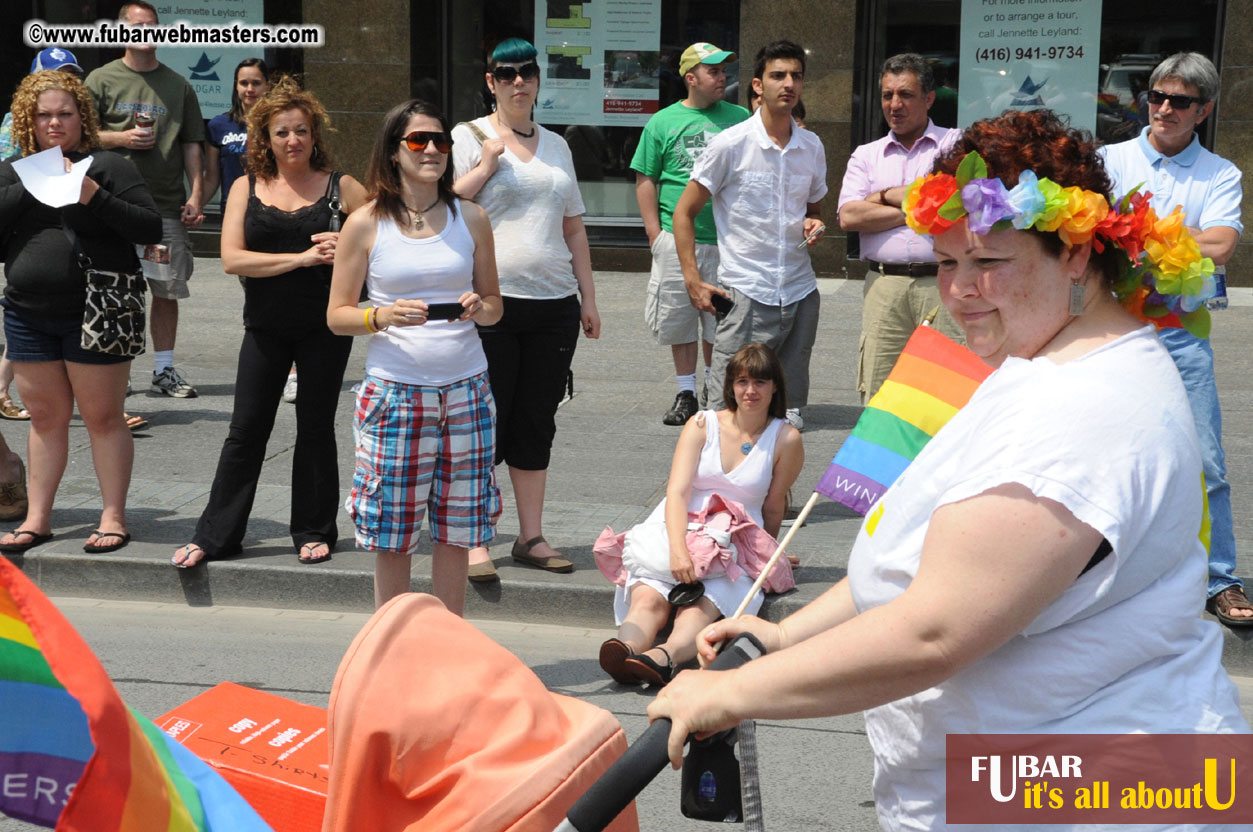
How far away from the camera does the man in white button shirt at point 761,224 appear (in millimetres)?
7543

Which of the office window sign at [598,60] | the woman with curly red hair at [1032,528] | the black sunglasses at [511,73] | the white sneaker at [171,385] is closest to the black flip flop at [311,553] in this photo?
the black sunglasses at [511,73]

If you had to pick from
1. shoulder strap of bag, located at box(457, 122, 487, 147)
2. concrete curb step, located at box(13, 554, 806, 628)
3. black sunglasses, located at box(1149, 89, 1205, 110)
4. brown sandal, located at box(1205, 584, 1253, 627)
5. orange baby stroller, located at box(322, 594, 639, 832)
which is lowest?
concrete curb step, located at box(13, 554, 806, 628)

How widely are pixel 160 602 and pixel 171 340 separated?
3487 mm

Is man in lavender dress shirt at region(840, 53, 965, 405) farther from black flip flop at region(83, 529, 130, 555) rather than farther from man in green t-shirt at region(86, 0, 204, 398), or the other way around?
man in green t-shirt at region(86, 0, 204, 398)

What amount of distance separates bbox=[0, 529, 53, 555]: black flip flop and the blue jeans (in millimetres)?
4726

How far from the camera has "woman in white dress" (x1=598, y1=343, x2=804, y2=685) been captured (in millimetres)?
5395

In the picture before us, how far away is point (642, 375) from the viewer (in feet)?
33.4

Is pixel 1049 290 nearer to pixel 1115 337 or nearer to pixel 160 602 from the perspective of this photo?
pixel 1115 337

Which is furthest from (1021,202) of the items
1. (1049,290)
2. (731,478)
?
(731,478)

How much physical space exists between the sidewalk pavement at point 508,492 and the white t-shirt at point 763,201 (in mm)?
1008

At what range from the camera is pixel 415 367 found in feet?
16.8

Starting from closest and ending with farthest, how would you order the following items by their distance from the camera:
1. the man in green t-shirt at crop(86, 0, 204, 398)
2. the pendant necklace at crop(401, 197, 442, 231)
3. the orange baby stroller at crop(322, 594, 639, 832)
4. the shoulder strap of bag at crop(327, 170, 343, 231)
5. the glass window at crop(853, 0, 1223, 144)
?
the orange baby stroller at crop(322, 594, 639, 832) < the pendant necklace at crop(401, 197, 442, 231) < the shoulder strap of bag at crop(327, 170, 343, 231) < the man in green t-shirt at crop(86, 0, 204, 398) < the glass window at crop(853, 0, 1223, 144)

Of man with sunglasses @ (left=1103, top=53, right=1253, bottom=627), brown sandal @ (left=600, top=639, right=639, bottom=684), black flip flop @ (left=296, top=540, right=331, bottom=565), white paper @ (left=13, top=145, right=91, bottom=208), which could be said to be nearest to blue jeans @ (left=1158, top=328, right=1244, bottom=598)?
man with sunglasses @ (left=1103, top=53, right=1253, bottom=627)

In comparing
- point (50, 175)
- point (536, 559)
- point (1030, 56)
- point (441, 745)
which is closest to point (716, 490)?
point (536, 559)
